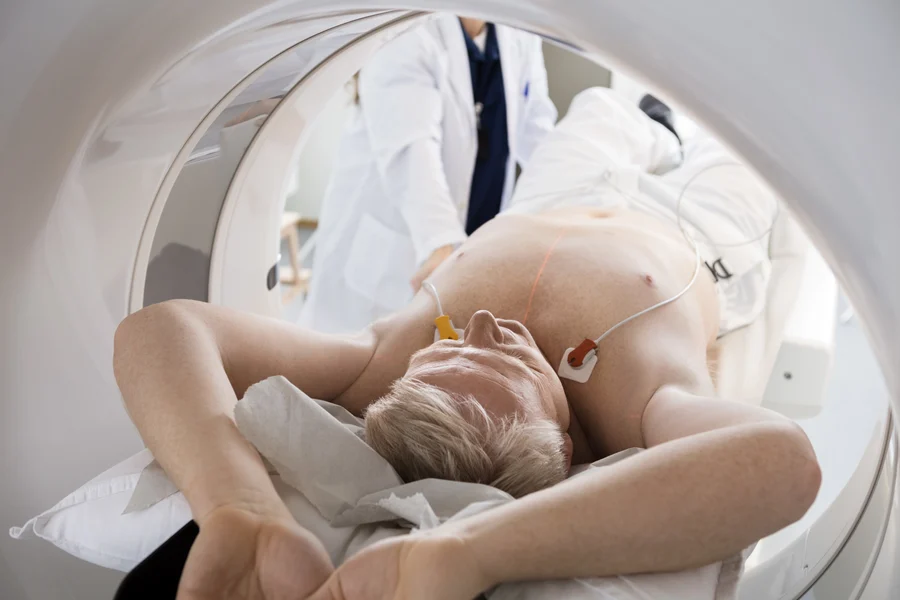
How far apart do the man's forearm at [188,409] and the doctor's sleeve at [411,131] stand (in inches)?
38.9

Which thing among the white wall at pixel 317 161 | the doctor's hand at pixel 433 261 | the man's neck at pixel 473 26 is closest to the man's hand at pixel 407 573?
the doctor's hand at pixel 433 261

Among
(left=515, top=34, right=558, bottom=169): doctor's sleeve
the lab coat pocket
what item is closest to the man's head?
the lab coat pocket

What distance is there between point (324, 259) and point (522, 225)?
890mm

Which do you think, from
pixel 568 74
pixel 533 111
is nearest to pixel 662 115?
pixel 533 111

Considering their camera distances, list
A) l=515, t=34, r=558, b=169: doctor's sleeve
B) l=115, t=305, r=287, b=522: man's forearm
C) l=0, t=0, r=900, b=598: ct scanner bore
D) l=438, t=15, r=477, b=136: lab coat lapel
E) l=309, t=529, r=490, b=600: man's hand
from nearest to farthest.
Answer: l=0, t=0, r=900, b=598: ct scanner bore < l=309, t=529, r=490, b=600: man's hand < l=115, t=305, r=287, b=522: man's forearm < l=438, t=15, r=477, b=136: lab coat lapel < l=515, t=34, r=558, b=169: doctor's sleeve

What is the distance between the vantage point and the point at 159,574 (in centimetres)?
88

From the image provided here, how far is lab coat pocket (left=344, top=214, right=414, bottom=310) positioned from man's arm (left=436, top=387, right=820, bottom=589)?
147 cm

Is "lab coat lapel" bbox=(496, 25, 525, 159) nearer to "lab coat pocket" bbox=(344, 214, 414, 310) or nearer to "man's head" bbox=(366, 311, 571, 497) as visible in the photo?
"lab coat pocket" bbox=(344, 214, 414, 310)

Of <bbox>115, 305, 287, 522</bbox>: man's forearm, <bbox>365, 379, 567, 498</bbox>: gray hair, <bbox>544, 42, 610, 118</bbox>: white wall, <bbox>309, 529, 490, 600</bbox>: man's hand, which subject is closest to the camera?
<bbox>309, 529, 490, 600</bbox>: man's hand

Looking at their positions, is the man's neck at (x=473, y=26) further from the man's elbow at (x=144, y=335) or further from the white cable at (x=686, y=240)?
the man's elbow at (x=144, y=335)

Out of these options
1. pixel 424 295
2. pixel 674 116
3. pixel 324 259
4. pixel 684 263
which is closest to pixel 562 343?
pixel 424 295

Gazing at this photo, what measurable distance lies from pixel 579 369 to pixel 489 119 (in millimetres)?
1252

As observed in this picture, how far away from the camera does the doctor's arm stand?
719 millimetres

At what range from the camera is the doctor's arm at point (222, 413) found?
719 millimetres
